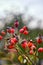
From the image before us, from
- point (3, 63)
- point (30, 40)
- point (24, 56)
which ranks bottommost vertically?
point (3, 63)

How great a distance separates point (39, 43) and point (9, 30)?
261 millimetres

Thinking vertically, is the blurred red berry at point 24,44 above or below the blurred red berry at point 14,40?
below

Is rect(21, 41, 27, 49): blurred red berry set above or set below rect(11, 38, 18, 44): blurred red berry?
below

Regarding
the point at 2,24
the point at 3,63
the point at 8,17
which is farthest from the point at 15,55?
the point at 8,17

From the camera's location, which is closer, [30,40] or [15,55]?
[30,40]

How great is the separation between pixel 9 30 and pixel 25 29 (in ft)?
0.42

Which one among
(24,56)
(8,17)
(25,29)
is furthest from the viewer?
(8,17)

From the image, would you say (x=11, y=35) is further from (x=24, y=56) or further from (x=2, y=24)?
(x=2, y=24)

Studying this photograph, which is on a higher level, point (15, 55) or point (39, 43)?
point (39, 43)

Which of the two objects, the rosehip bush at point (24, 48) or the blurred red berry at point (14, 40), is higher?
the blurred red berry at point (14, 40)

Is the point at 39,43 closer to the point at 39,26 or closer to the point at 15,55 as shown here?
the point at 15,55

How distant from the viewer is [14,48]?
1.71 metres

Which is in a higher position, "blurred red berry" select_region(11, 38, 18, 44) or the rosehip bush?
"blurred red berry" select_region(11, 38, 18, 44)

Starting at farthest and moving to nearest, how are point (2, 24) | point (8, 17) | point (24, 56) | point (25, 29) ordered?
1. point (8, 17)
2. point (2, 24)
3. point (25, 29)
4. point (24, 56)
